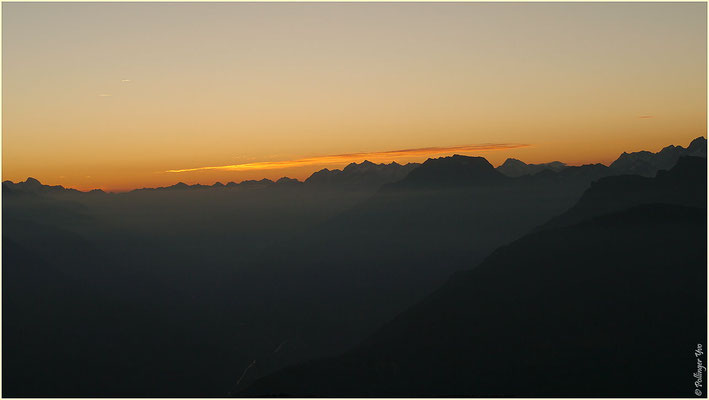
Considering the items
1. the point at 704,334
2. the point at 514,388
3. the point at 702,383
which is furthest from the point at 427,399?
the point at 704,334

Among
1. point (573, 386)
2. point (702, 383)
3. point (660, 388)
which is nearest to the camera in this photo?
point (702, 383)

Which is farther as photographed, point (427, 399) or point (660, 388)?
point (427, 399)

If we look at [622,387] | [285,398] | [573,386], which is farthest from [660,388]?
[285,398]

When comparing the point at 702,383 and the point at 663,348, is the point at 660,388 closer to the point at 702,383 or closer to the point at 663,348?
the point at 663,348

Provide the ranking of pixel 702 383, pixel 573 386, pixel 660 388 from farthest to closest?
1. pixel 573 386
2. pixel 660 388
3. pixel 702 383

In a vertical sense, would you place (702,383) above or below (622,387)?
above

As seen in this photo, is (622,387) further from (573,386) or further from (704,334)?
(704,334)

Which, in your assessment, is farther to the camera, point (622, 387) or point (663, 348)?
point (663, 348)

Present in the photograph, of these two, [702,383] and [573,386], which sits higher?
[702,383]
